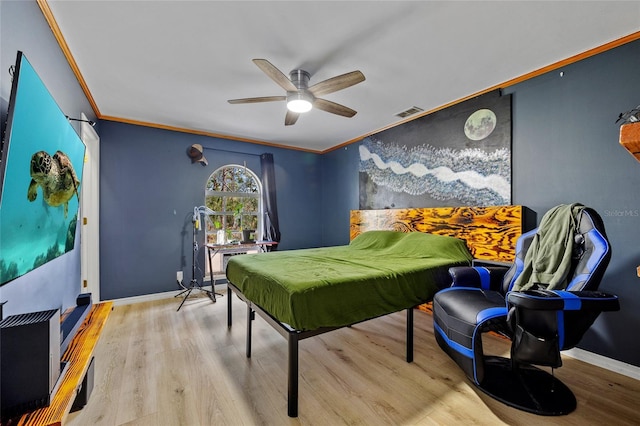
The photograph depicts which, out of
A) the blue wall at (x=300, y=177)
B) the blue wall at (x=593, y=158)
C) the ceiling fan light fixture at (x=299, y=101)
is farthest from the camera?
the ceiling fan light fixture at (x=299, y=101)

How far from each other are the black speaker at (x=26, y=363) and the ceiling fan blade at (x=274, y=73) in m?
1.86

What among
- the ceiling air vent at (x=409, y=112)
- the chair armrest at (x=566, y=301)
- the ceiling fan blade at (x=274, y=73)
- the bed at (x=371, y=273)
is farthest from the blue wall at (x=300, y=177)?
the ceiling fan blade at (x=274, y=73)

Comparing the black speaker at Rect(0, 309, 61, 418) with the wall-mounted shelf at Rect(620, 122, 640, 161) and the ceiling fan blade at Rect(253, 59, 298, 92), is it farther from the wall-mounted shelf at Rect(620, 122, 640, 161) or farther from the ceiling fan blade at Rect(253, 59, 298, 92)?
the wall-mounted shelf at Rect(620, 122, 640, 161)

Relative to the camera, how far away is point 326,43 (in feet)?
7.01

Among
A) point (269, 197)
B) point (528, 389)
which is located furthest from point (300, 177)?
point (528, 389)

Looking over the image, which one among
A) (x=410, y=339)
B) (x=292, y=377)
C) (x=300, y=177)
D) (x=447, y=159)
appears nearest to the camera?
(x=292, y=377)

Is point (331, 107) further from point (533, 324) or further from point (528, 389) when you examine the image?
point (528, 389)

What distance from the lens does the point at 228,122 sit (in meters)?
3.92

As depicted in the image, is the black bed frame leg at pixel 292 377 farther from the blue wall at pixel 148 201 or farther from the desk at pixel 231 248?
the blue wall at pixel 148 201

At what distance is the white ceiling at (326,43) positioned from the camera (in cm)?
182

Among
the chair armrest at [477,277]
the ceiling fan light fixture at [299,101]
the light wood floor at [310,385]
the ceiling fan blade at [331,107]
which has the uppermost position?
the ceiling fan blade at [331,107]

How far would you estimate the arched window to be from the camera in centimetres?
460

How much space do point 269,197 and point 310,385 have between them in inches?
137

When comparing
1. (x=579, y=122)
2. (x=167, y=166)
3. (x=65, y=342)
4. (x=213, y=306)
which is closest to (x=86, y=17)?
(x=65, y=342)
